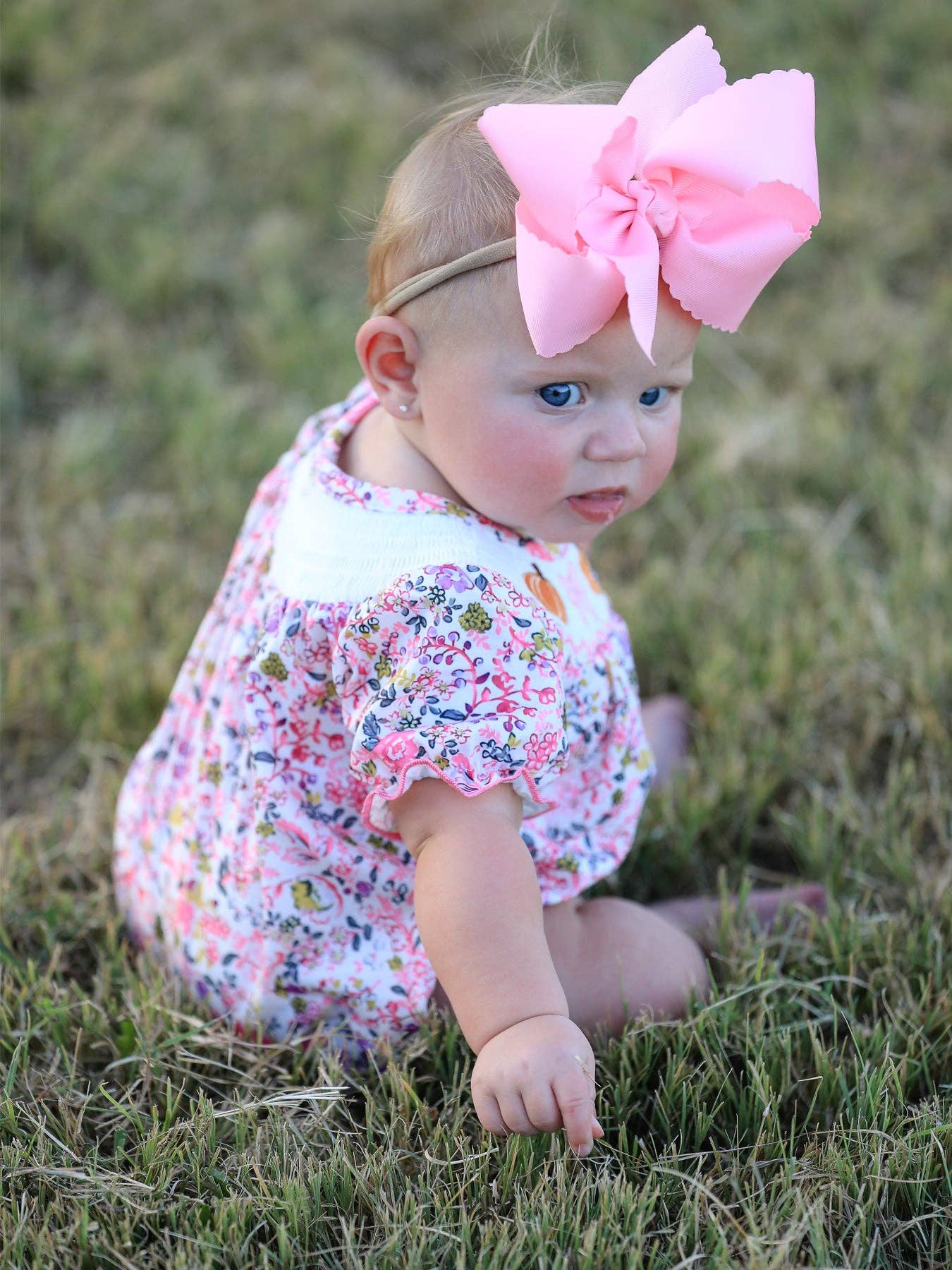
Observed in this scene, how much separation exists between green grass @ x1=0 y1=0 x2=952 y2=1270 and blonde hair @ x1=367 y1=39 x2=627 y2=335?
15.4 inches

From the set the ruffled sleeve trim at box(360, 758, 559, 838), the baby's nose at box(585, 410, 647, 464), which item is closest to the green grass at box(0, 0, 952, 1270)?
the ruffled sleeve trim at box(360, 758, 559, 838)

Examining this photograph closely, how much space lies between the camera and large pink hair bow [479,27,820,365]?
137 cm

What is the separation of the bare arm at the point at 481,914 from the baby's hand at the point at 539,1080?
→ 0.07 feet

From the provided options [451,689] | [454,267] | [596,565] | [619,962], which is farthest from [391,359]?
[596,565]

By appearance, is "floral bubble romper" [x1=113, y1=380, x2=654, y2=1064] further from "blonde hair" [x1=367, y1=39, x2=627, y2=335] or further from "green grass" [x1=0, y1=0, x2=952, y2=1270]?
"blonde hair" [x1=367, y1=39, x2=627, y2=335]

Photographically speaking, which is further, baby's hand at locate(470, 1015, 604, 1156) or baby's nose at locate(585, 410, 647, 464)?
baby's nose at locate(585, 410, 647, 464)

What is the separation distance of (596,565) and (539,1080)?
1500 millimetres

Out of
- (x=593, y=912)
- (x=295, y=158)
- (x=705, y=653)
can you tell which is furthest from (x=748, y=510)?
(x=295, y=158)

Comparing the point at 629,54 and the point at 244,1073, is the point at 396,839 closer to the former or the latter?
the point at 244,1073

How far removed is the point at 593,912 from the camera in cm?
184

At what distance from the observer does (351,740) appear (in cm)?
159

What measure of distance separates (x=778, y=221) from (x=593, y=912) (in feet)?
3.05

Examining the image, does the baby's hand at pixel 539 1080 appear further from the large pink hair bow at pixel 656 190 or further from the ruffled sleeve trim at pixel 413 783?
the large pink hair bow at pixel 656 190

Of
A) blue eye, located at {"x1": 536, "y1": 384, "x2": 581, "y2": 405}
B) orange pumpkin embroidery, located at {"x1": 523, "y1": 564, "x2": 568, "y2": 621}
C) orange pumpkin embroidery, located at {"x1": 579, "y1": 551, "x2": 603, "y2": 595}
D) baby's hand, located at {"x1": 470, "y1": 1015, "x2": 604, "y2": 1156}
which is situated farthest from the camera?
orange pumpkin embroidery, located at {"x1": 579, "y1": 551, "x2": 603, "y2": 595}
